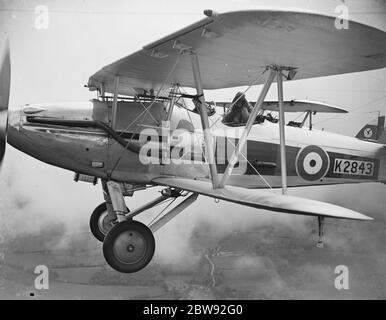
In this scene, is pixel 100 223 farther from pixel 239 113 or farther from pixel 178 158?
pixel 239 113

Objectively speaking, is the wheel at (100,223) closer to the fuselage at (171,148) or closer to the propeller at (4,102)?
the fuselage at (171,148)

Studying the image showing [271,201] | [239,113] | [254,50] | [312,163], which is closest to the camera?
[271,201]

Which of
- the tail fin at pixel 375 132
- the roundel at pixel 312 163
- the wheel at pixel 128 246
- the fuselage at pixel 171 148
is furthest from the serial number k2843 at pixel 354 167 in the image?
the wheel at pixel 128 246

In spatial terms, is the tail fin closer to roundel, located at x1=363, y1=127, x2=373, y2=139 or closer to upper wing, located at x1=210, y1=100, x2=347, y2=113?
roundel, located at x1=363, y1=127, x2=373, y2=139

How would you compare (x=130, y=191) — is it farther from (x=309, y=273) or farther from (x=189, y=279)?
(x=309, y=273)

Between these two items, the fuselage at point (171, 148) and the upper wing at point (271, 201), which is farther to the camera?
the fuselage at point (171, 148)

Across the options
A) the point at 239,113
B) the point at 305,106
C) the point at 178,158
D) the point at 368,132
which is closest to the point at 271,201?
the point at 178,158
